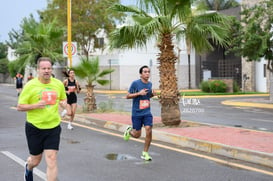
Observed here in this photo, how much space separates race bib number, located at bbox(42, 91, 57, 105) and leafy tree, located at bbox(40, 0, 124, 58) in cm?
3389

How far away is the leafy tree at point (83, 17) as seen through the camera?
3969cm

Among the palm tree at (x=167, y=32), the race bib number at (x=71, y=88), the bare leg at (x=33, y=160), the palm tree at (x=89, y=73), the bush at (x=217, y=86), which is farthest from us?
the bush at (x=217, y=86)

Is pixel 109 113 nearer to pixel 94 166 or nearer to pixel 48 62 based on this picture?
pixel 94 166

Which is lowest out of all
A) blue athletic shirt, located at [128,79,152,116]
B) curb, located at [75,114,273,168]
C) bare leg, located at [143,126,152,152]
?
curb, located at [75,114,273,168]

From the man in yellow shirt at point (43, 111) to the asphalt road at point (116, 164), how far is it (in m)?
1.35

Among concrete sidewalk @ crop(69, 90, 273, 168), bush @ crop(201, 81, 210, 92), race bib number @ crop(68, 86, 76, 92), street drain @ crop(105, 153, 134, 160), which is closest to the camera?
concrete sidewalk @ crop(69, 90, 273, 168)

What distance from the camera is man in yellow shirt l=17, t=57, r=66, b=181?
550cm

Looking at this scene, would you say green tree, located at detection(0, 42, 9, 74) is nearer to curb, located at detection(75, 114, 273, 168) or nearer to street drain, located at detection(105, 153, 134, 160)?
curb, located at detection(75, 114, 273, 168)

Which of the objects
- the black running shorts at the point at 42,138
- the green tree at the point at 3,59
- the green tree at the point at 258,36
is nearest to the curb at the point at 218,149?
the black running shorts at the point at 42,138

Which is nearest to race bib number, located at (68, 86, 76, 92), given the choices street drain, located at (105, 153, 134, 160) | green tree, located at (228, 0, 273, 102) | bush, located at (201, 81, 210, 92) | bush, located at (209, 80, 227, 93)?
street drain, located at (105, 153, 134, 160)

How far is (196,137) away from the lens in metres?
9.68

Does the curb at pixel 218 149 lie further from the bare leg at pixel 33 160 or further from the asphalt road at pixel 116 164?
the bare leg at pixel 33 160

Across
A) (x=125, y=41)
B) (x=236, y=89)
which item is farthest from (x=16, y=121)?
(x=236, y=89)

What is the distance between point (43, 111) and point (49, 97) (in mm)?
196
